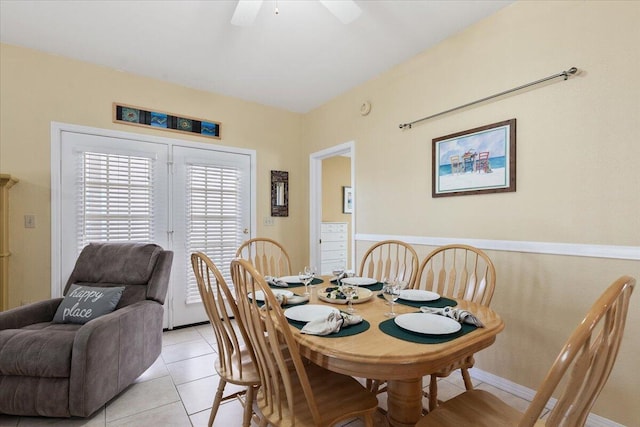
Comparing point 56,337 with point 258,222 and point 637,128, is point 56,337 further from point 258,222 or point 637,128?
point 637,128

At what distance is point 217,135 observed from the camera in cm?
359

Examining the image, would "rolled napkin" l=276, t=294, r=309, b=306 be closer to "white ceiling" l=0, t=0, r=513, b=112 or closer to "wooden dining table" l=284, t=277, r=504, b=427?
"wooden dining table" l=284, t=277, r=504, b=427

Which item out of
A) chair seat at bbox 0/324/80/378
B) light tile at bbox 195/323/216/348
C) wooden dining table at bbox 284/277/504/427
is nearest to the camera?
wooden dining table at bbox 284/277/504/427

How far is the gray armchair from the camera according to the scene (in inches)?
65.9

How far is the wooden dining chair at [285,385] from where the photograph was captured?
102cm

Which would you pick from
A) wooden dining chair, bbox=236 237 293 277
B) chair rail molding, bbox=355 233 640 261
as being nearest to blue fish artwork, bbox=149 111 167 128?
wooden dining chair, bbox=236 237 293 277

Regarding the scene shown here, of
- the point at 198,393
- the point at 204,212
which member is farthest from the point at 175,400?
the point at 204,212

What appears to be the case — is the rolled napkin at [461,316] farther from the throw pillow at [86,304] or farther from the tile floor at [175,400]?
the throw pillow at [86,304]

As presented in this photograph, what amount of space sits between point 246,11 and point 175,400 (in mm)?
2482

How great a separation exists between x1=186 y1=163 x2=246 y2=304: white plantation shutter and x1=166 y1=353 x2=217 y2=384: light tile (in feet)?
3.07

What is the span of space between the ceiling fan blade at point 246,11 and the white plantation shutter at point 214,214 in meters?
1.86

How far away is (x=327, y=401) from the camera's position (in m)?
1.21

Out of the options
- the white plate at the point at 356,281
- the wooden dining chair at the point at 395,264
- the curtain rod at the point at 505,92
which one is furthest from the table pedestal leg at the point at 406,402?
the curtain rod at the point at 505,92

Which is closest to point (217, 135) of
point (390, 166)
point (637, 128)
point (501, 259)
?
point (390, 166)
